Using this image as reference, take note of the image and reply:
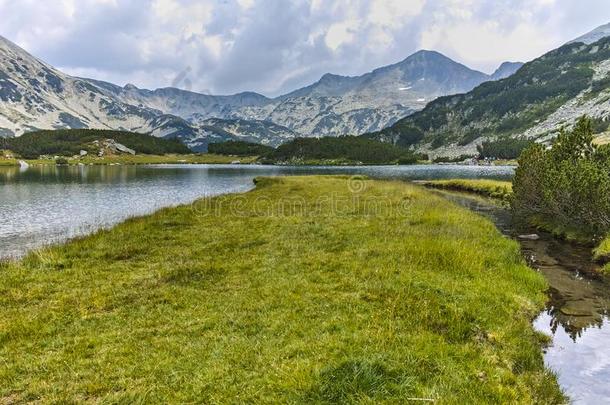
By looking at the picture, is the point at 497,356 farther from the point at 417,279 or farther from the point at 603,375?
the point at 417,279

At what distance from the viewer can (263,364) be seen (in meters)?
11.3

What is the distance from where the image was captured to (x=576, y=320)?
18.4 metres

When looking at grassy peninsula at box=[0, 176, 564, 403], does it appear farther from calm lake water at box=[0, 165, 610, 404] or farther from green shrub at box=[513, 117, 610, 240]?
green shrub at box=[513, 117, 610, 240]

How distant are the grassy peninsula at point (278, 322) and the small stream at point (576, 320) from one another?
3.25ft

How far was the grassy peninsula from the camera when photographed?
10352 millimetres

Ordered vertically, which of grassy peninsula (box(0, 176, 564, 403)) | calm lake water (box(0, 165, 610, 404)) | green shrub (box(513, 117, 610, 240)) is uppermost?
green shrub (box(513, 117, 610, 240))

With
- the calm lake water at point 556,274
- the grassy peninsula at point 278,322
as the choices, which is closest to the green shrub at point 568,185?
the calm lake water at point 556,274

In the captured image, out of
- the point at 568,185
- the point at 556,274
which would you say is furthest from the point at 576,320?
the point at 568,185

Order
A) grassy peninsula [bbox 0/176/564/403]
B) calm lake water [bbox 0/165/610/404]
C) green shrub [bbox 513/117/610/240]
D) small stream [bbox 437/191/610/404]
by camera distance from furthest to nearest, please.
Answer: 1. green shrub [bbox 513/117/610/240]
2. calm lake water [bbox 0/165/610/404]
3. small stream [bbox 437/191/610/404]
4. grassy peninsula [bbox 0/176/564/403]

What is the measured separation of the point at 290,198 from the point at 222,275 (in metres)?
35.9

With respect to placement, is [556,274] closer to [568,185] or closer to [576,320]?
[576,320]

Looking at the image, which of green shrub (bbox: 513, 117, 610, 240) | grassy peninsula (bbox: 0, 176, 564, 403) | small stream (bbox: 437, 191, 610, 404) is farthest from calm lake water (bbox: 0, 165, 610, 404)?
green shrub (bbox: 513, 117, 610, 240)

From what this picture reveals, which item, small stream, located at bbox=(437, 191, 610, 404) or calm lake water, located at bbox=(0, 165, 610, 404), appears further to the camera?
calm lake water, located at bbox=(0, 165, 610, 404)

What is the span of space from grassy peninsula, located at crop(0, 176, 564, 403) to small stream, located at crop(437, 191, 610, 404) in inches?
39.0
